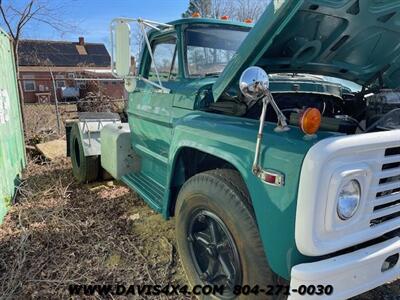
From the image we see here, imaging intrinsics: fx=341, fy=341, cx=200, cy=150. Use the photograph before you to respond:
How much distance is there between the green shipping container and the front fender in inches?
132

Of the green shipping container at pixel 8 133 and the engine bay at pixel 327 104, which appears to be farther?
the green shipping container at pixel 8 133

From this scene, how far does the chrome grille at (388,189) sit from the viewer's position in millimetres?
1810

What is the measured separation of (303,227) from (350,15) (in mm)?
1515

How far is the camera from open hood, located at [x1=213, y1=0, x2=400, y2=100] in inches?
83.5

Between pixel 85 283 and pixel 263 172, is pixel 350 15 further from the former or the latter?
pixel 85 283

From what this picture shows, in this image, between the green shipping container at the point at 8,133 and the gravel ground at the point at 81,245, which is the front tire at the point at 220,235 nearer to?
the gravel ground at the point at 81,245

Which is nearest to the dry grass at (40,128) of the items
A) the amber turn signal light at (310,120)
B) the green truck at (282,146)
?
the green truck at (282,146)

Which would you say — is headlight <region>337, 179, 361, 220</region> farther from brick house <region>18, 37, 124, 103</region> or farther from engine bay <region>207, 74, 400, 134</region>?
brick house <region>18, 37, 124, 103</region>

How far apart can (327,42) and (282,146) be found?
1241 mm

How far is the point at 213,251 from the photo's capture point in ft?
8.04

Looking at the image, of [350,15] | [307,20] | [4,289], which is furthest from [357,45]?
[4,289]

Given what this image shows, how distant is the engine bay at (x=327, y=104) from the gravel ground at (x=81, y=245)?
1.46 m

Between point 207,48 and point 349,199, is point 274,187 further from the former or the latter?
point 207,48

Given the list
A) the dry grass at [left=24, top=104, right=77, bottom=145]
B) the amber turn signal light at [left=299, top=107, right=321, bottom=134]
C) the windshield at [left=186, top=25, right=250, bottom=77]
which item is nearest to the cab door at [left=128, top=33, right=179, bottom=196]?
the windshield at [left=186, top=25, right=250, bottom=77]
